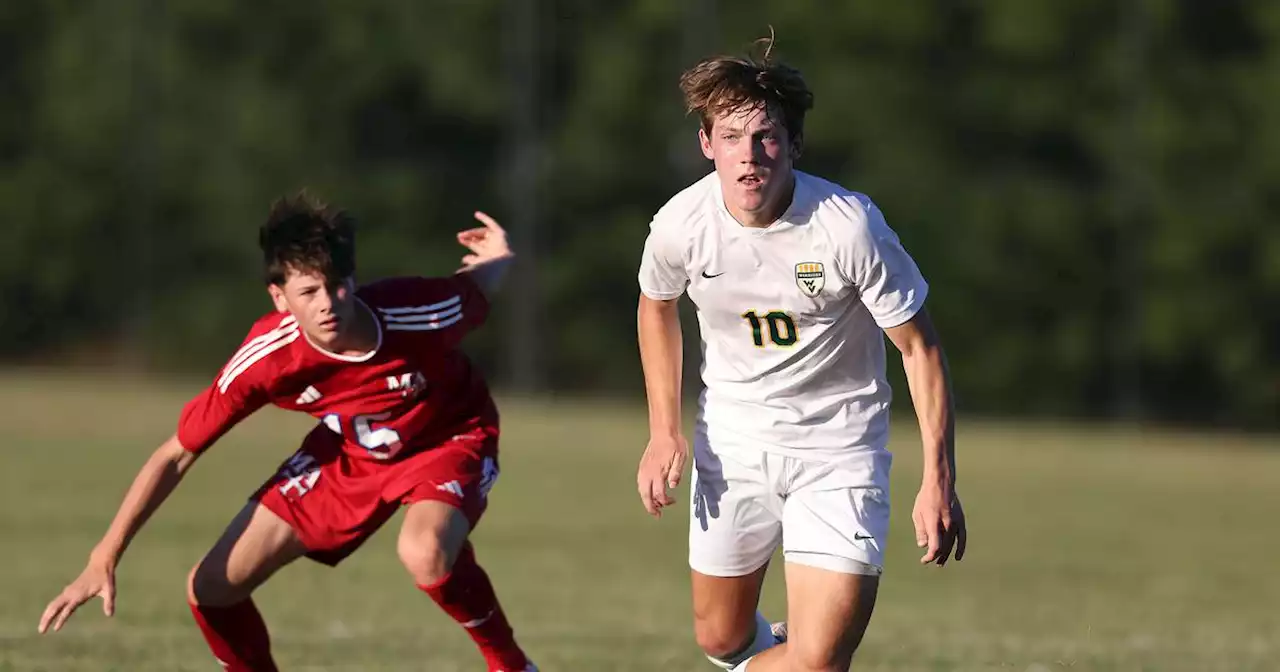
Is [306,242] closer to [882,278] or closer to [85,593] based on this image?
[85,593]

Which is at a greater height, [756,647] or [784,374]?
[784,374]

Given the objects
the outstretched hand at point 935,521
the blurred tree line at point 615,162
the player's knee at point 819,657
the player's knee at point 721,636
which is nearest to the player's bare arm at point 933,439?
the outstretched hand at point 935,521

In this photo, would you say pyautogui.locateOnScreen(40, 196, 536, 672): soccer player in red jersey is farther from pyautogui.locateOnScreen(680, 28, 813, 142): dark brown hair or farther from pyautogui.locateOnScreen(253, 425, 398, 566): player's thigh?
pyautogui.locateOnScreen(680, 28, 813, 142): dark brown hair

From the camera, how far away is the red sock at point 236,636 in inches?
226

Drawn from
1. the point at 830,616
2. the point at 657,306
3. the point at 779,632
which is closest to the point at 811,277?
the point at 657,306

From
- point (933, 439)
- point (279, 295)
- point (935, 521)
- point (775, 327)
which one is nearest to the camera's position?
point (935, 521)

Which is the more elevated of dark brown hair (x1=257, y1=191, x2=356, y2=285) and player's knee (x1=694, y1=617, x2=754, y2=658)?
dark brown hair (x1=257, y1=191, x2=356, y2=285)

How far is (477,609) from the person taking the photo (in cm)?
587

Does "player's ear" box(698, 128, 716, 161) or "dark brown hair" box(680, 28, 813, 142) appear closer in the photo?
"dark brown hair" box(680, 28, 813, 142)

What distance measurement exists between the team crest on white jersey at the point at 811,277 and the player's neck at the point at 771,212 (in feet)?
0.49

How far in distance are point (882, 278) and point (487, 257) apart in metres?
1.75

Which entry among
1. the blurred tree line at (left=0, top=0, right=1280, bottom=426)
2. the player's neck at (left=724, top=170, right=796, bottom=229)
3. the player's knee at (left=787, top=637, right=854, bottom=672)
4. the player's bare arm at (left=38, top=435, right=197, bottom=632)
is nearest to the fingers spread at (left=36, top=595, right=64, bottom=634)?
the player's bare arm at (left=38, top=435, right=197, bottom=632)

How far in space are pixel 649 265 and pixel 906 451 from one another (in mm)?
12992

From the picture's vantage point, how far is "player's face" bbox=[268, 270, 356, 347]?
18.2ft
